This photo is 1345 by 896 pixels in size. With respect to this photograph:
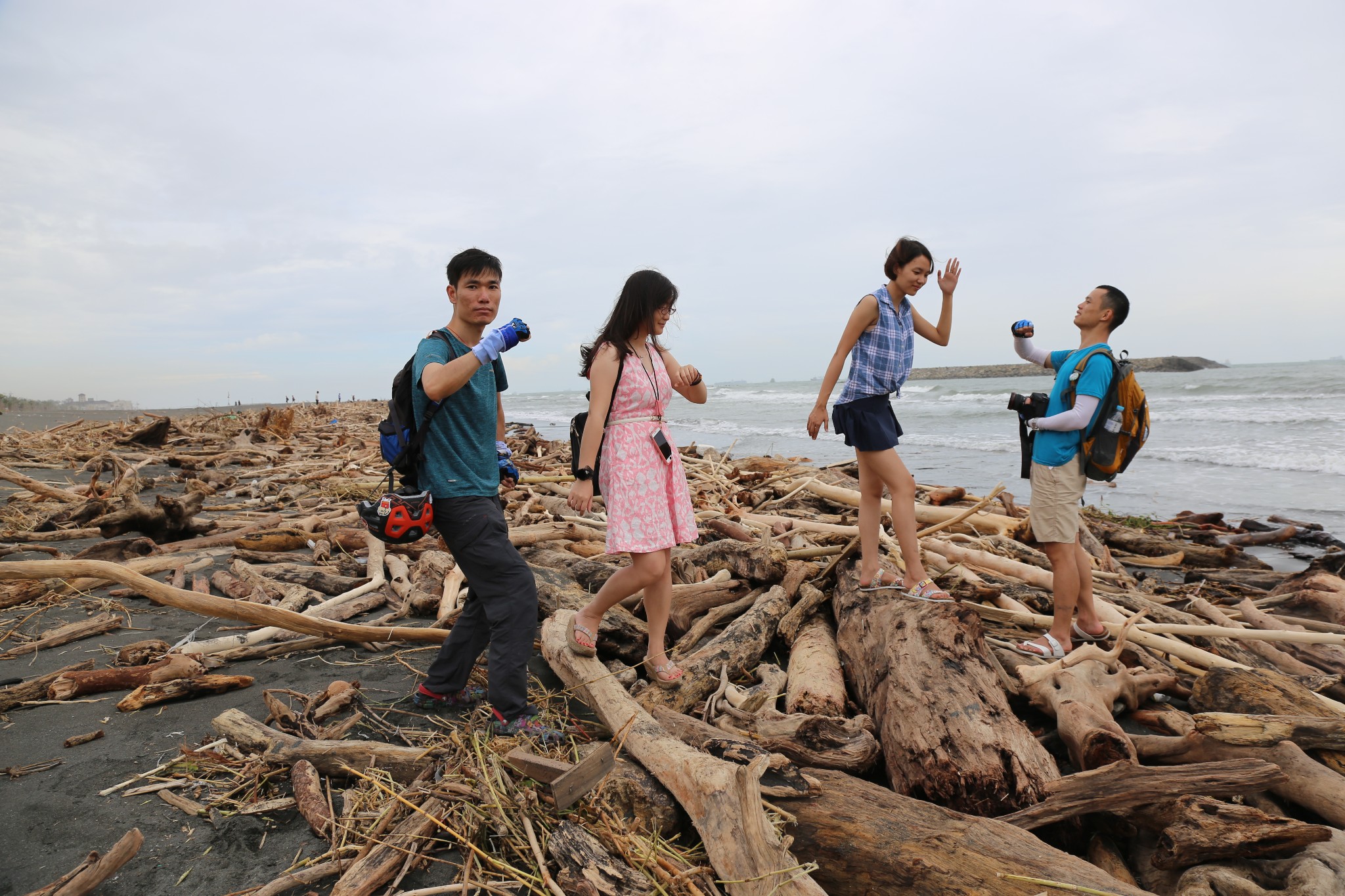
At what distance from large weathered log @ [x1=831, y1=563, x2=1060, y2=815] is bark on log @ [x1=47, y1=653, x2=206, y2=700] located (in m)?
3.69

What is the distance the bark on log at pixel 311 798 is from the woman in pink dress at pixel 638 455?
1300mm

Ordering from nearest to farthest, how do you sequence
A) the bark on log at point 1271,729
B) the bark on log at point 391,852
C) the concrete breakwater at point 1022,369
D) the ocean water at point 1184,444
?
the bark on log at point 391,852 → the bark on log at point 1271,729 → the ocean water at point 1184,444 → the concrete breakwater at point 1022,369

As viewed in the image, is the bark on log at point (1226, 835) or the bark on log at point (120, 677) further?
the bark on log at point (120, 677)

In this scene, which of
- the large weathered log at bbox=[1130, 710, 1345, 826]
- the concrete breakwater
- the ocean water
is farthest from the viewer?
the concrete breakwater

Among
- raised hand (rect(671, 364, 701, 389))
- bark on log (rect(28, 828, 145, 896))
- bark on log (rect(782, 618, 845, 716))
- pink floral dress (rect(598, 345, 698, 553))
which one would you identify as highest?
raised hand (rect(671, 364, 701, 389))

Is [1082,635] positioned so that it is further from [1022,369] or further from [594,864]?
[1022,369]

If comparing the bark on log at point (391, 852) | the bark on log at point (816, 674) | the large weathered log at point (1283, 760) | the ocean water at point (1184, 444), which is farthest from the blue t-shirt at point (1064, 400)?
the ocean water at point (1184, 444)

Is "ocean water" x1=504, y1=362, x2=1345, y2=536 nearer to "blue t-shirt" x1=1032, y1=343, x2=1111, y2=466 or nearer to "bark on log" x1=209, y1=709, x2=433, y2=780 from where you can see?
"blue t-shirt" x1=1032, y1=343, x2=1111, y2=466

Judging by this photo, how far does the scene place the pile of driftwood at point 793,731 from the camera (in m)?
2.33

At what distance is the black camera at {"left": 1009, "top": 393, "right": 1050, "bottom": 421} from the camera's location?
168 inches

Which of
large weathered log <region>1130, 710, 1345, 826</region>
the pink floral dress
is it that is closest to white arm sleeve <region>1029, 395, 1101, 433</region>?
large weathered log <region>1130, 710, 1345, 826</region>

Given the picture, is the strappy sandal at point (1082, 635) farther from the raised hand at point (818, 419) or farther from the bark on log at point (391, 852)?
the bark on log at point (391, 852)

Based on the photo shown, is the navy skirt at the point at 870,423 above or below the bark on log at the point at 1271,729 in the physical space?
above

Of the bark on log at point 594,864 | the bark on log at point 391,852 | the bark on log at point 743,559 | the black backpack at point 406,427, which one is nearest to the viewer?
the bark on log at point 594,864
